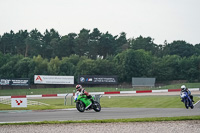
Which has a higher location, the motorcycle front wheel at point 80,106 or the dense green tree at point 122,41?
the dense green tree at point 122,41

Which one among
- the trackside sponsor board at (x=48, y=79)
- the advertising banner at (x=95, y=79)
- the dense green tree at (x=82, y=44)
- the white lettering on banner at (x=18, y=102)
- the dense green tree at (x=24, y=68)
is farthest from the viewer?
the dense green tree at (x=82, y=44)

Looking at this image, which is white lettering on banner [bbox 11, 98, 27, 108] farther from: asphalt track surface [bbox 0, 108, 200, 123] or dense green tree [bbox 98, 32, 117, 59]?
dense green tree [bbox 98, 32, 117, 59]

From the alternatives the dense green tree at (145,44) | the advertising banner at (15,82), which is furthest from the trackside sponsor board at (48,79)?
the dense green tree at (145,44)

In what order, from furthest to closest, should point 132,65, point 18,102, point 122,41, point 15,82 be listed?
point 122,41
point 132,65
point 15,82
point 18,102

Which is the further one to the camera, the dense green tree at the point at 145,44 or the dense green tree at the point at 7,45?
the dense green tree at the point at 7,45

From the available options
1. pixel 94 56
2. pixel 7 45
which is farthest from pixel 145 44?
pixel 7 45

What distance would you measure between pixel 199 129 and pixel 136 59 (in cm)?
8070

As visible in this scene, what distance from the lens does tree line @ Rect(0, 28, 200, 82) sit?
85250mm

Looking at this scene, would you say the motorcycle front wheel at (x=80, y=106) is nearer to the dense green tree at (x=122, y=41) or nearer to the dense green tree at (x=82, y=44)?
the dense green tree at (x=82, y=44)

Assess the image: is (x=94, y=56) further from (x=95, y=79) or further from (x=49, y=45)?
(x=95, y=79)

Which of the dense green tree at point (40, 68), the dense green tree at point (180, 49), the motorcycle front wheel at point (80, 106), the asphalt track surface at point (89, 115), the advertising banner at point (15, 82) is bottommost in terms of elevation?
the asphalt track surface at point (89, 115)

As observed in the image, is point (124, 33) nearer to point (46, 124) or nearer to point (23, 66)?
point (23, 66)

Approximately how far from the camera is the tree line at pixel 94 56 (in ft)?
280

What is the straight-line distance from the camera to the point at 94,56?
422ft
